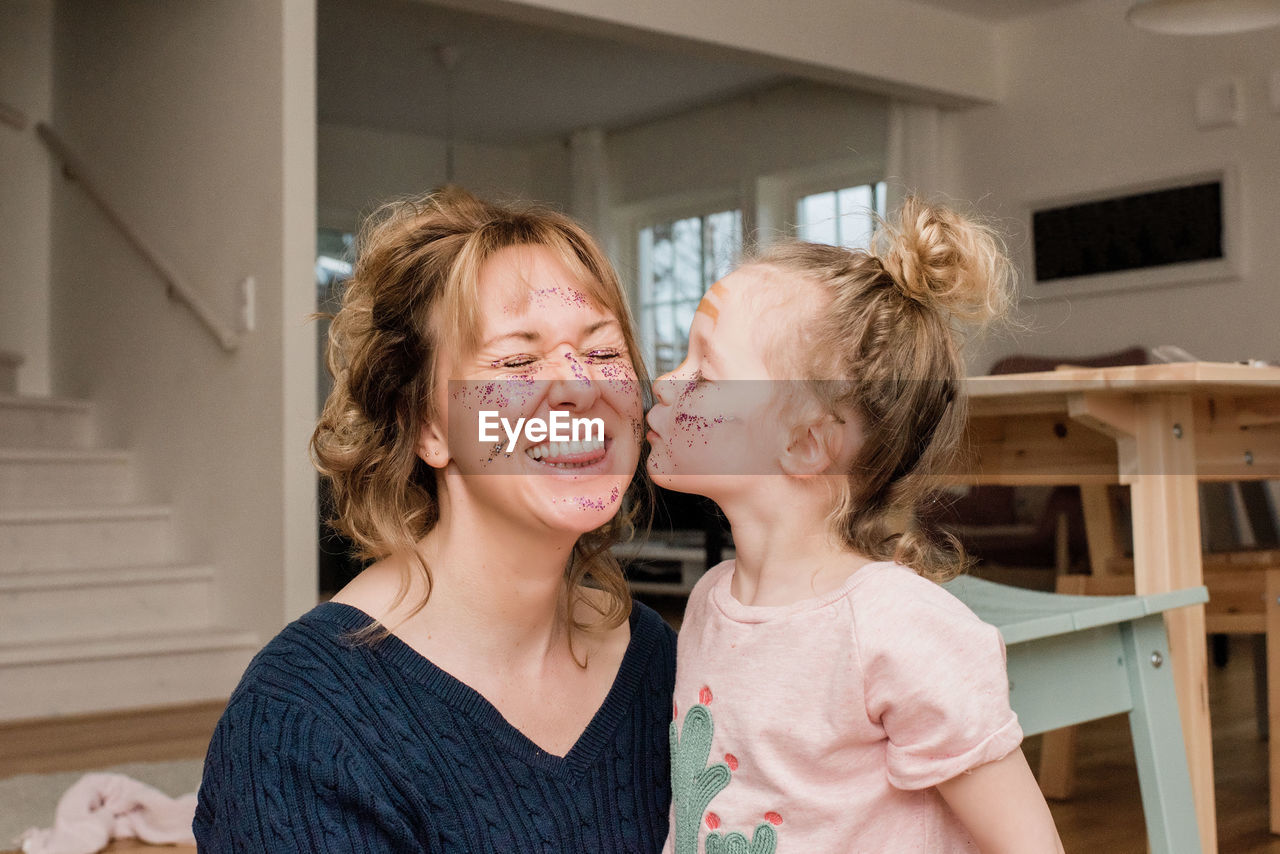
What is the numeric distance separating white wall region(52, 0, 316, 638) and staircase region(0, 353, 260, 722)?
0.39 ft

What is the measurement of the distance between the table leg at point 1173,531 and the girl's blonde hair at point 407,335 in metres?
0.97

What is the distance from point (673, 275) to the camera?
26.0 ft

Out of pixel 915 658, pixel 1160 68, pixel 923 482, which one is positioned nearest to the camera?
pixel 915 658

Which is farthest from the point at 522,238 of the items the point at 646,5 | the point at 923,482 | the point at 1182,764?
the point at 646,5

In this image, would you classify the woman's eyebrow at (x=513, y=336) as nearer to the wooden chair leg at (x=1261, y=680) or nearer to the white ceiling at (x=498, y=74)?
the wooden chair leg at (x=1261, y=680)

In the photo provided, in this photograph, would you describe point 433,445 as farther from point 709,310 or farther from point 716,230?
point 716,230

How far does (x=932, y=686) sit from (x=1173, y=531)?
1123 millimetres

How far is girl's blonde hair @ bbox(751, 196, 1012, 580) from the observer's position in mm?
997

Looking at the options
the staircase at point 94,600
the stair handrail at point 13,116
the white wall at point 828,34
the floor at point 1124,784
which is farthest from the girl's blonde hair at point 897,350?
the stair handrail at point 13,116

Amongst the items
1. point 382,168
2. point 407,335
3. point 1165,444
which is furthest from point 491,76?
point 407,335

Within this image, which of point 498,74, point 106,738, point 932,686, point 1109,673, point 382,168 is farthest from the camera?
point 382,168

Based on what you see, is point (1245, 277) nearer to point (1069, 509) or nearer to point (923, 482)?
point (1069, 509)

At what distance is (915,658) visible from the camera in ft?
2.84

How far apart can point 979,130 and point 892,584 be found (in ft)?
17.9
